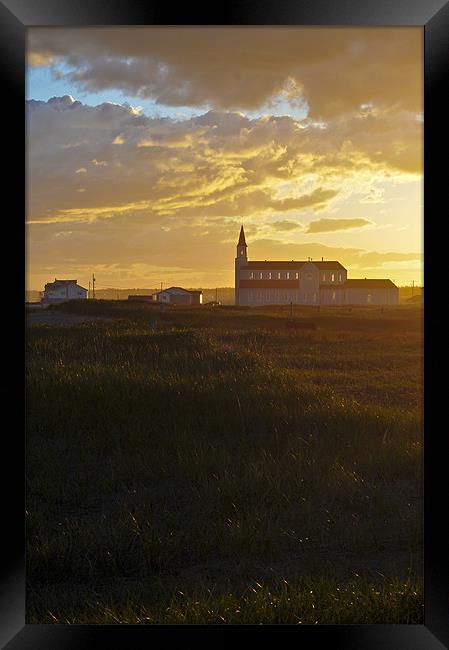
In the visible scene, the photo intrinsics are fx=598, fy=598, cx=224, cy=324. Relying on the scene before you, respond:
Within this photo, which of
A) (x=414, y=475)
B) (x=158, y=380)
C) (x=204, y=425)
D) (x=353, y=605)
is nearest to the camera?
(x=353, y=605)

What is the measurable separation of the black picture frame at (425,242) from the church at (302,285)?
11699 mm

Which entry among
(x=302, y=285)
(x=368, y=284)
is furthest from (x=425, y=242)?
(x=368, y=284)

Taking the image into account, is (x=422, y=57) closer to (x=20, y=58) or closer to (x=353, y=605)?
(x=20, y=58)

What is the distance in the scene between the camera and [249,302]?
15180 millimetres

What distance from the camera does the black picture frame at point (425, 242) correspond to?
63.2 inches

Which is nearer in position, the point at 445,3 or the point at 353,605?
the point at 445,3

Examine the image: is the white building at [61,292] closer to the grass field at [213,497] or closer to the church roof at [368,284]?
the grass field at [213,497]

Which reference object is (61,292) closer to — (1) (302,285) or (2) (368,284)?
(1) (302,285)

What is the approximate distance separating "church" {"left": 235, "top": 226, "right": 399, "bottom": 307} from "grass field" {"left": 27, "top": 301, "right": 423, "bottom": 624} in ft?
29.4

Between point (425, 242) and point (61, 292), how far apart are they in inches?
422

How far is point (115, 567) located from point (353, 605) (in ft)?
3.34

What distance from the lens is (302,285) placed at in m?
17.1

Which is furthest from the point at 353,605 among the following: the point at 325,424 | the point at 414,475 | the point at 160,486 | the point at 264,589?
the point at 325,424

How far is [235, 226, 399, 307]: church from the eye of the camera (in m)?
15.2
